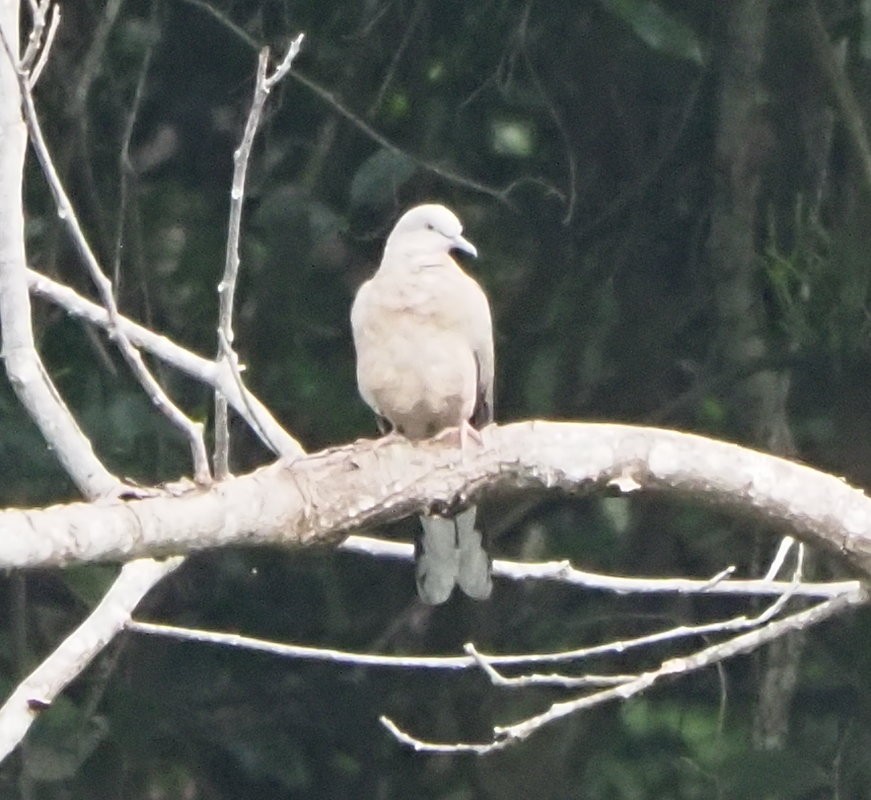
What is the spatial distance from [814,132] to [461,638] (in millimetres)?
1405

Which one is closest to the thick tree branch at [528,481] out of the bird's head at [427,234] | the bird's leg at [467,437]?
the bird's leg at [467,437]

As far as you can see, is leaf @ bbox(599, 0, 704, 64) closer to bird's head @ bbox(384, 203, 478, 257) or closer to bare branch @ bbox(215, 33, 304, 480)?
bird's head @ bbox(384, 203, 478, 257)

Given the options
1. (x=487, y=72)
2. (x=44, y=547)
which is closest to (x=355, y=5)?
(x=487, y=72)

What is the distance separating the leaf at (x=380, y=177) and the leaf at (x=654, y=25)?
1.77ft

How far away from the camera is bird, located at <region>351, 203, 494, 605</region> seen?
315 cm

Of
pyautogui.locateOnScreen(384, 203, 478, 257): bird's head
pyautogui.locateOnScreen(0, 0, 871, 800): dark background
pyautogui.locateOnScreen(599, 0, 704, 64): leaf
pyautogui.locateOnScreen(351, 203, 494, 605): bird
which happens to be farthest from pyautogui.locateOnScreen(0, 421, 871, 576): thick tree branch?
pyautogui.locateOnScreen(0, 0, 871, 800): dark background

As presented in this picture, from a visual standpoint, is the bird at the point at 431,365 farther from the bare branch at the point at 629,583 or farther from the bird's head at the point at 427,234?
the bare branch at the point at 629,583

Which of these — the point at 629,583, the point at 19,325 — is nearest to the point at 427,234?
the point at 629,583

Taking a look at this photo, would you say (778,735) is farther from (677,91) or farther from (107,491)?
(107,491)

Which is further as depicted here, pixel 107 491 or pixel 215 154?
pixel 215 154

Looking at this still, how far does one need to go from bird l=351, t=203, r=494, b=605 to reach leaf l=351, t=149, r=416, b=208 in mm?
624

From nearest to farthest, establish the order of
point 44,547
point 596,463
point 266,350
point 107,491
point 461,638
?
point 44,547, point 107,491, point 596,463, point 266,350, point 461,638

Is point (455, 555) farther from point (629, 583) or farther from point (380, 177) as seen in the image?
point (380, 177)

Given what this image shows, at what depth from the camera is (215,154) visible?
428 cm
